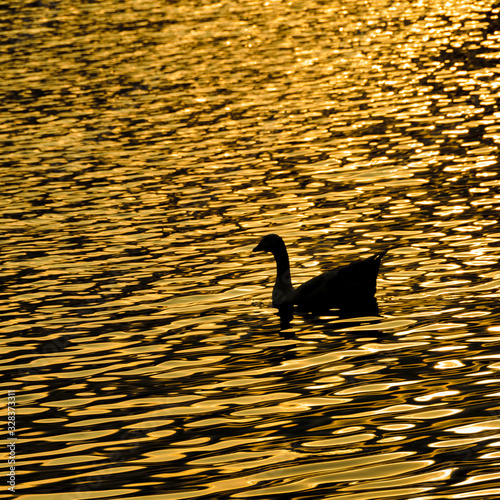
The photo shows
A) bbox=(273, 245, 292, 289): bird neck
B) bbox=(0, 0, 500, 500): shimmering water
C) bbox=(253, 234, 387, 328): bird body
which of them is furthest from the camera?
bbox=(273, 245, 292, 289): bird neck

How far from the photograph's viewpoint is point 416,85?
3631 cm

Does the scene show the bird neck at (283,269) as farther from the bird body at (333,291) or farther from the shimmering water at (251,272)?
the shimmering water at (251,272)

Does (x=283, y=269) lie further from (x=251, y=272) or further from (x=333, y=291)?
(x=251, y=272)

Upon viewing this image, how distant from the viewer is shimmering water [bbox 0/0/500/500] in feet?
37.7

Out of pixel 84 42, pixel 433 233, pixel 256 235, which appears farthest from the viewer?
pixel 84 42

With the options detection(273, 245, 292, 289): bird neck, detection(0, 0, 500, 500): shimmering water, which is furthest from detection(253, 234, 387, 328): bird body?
detection(0, 0, 500, 500): shimmering water

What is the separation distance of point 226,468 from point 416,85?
27071 mm

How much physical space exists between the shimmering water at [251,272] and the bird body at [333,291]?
34cm

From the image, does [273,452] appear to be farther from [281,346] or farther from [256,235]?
[256,235]

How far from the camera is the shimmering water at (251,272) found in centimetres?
1148

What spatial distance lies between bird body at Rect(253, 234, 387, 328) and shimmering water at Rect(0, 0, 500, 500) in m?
0.34

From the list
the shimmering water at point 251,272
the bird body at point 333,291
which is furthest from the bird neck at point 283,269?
the shimmering water at point 251,272

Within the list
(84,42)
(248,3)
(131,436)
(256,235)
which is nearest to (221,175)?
(256,235)

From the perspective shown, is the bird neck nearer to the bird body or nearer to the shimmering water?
the bird body
